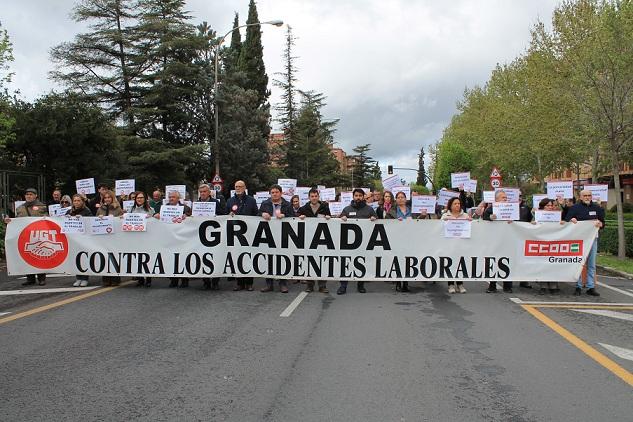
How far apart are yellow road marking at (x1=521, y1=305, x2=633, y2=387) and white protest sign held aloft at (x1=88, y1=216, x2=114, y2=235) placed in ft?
24.1

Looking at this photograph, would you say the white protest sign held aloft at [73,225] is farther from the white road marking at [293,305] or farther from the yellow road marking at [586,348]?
the yellow road marking at [586,348]

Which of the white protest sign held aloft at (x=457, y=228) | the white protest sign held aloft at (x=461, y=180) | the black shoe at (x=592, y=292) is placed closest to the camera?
the black shoe at (x=592, y=292)

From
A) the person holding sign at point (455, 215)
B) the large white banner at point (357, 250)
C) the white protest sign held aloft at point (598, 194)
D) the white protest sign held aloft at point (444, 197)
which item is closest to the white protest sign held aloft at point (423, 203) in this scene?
the person holding sign at point (455, 215)

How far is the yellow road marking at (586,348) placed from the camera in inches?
196

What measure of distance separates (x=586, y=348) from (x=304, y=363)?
3.09 m

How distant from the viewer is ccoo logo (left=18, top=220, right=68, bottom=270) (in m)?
10.1

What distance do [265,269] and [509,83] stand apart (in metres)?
33.9

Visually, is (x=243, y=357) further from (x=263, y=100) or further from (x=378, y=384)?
(x=263, y=100)

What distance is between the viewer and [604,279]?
1228cm

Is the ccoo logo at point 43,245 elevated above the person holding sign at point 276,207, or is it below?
below

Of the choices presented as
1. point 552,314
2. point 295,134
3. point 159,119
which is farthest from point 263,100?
point 552,314

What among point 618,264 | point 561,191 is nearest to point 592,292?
point 561,191

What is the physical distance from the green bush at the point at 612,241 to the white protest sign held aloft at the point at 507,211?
993 cm

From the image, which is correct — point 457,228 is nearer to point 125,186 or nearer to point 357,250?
point 357,250
